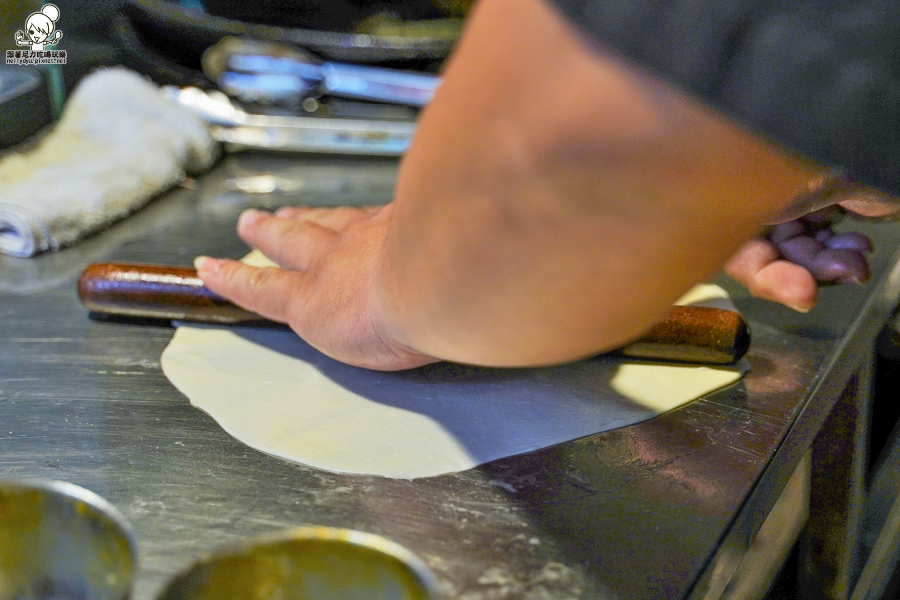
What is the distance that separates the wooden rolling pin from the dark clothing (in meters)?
0.45

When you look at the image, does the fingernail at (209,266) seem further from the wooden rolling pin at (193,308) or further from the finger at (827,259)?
the finger at (827,259)

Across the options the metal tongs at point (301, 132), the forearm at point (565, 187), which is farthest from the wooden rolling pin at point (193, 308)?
the metal tongs at point (301, 132)

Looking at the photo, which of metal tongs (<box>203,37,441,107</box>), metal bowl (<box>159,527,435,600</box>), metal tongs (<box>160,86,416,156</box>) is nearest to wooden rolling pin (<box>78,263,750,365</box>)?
metal bowl (<box>159,527,435,600</box>)

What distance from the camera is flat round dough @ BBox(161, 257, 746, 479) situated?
631 millimetres

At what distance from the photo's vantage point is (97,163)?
1181 millimetres

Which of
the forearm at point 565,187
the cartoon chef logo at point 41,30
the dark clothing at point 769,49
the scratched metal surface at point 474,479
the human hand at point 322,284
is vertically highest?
the dark clothing at point 769,49

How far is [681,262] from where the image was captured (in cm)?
35

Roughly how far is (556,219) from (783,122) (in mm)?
104

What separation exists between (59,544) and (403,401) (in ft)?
1.17

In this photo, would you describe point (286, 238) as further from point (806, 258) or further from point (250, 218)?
point (806, 258)

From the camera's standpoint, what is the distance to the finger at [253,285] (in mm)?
741

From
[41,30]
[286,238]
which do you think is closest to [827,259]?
[286,238]

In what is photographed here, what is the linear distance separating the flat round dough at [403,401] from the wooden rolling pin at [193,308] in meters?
0.02

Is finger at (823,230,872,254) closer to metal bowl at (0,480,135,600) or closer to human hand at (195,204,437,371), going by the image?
human hand at (195,204,437,371)
